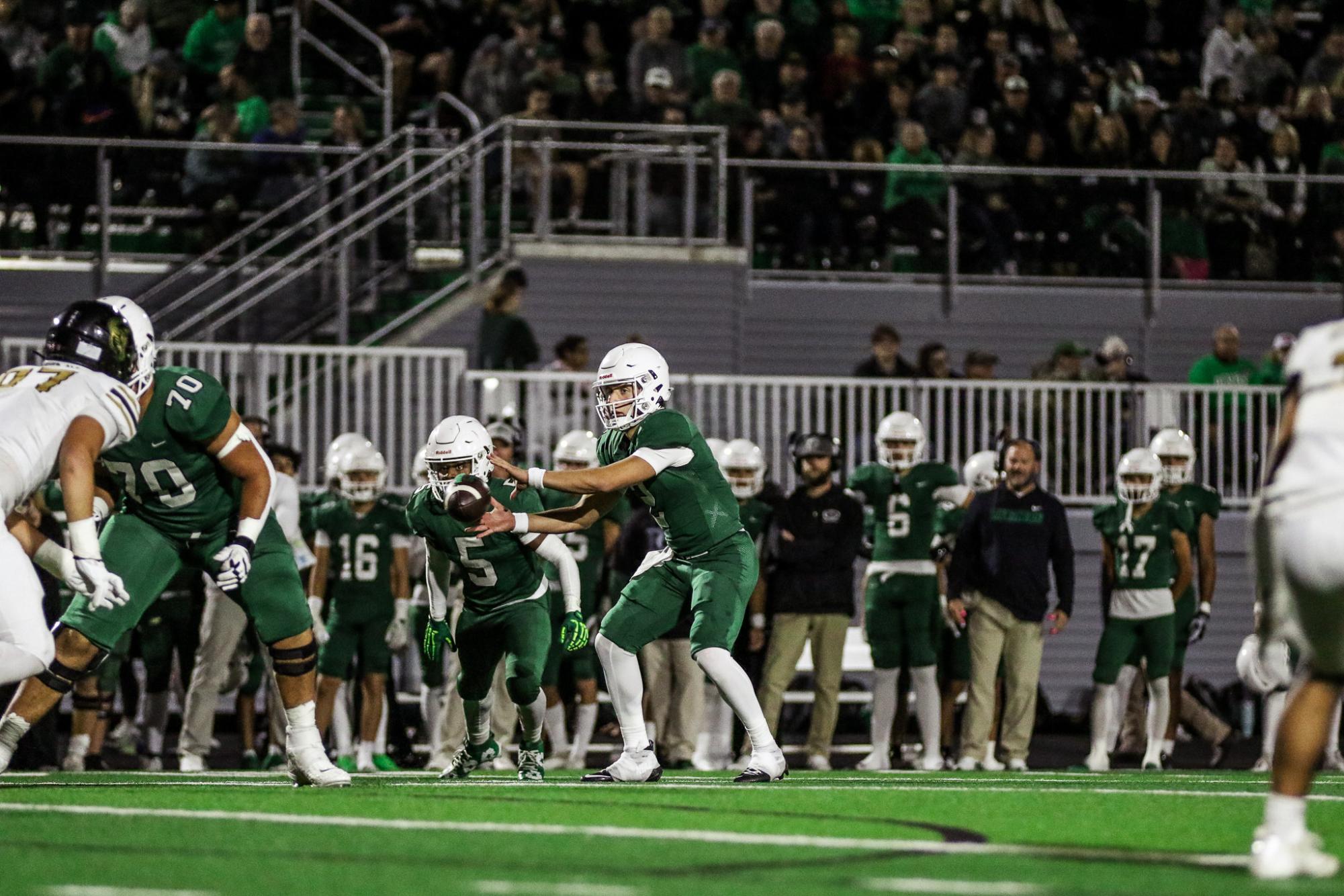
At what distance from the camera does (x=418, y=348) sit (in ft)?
53.1

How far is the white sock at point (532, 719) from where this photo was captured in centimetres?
1023

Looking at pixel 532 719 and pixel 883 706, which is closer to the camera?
pixel 532 719

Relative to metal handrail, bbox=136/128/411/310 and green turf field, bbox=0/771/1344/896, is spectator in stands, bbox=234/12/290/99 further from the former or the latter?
green turf field, bbox=0/771/1344/896

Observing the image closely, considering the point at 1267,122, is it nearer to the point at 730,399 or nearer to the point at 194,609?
the point at 730,399

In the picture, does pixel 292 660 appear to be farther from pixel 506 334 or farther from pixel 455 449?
pixel 506 334

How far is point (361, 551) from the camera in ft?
42.3

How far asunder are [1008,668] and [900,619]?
0.71m

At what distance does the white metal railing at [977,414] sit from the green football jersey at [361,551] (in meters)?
3.74

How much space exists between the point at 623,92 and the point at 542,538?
866cm

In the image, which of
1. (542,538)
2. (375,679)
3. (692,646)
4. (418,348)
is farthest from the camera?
(418,348)

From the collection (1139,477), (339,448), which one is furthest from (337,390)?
(1139,477)

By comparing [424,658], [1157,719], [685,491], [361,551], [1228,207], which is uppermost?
[1228,207]

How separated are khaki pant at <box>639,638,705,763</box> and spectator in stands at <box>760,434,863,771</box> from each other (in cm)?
42

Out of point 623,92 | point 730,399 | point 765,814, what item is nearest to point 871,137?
point 623,92
